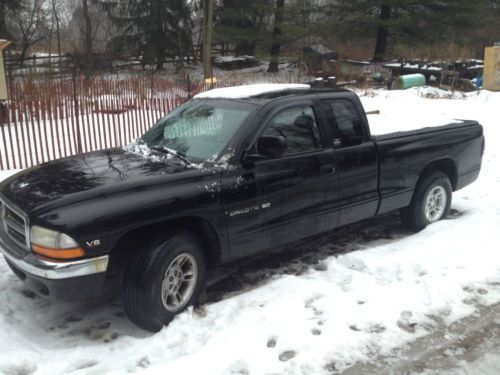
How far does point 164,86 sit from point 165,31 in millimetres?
23137

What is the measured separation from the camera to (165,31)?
36094 mm

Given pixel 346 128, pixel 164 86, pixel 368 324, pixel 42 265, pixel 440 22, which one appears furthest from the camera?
pixel 440 22

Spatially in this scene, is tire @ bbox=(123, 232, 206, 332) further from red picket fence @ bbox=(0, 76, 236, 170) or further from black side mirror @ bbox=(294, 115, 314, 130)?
red picket fence @ bbox=(0, 76, 236, 170)

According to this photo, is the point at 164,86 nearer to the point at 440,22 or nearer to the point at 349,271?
the point at 349,271

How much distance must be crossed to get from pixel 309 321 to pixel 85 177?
203 centimetres

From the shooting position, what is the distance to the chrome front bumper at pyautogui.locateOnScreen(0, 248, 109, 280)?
3314 millimetres

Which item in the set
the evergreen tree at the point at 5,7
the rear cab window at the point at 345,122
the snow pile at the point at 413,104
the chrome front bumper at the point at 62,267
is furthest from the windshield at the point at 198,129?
the evergreen tree at the point at 5,7

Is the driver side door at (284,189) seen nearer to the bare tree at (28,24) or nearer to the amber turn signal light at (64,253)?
the amber turn signal light at (64,253)

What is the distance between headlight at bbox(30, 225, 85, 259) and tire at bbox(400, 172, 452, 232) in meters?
3.88

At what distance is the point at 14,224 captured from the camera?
3701 mm

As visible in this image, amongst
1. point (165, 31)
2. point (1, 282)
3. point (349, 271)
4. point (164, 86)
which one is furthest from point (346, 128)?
point (165, 31)

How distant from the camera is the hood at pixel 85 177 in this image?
354 cm

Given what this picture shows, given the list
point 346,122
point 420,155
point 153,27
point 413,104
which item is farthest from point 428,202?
point 153,27

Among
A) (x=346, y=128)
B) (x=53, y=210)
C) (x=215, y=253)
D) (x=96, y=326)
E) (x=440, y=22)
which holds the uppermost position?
(x=440, y=22)
